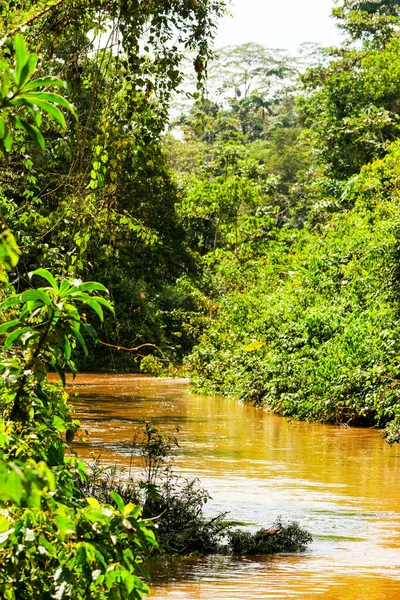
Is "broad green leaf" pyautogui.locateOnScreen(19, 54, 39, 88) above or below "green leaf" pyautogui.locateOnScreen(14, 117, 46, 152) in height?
above

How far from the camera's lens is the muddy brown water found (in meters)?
5.95

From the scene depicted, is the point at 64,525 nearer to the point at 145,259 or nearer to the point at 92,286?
the point at 92,286

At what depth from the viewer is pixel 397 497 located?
8984 millimetres

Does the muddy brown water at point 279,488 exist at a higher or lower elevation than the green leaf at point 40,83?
lower

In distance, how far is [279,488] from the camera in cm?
932

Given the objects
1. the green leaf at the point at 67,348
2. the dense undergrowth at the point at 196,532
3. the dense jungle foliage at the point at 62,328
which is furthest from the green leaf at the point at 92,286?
the dense undergrowth at the point at 196,532

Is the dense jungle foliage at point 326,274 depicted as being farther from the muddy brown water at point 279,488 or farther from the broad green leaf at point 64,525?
the broad green leaf at point 64,525

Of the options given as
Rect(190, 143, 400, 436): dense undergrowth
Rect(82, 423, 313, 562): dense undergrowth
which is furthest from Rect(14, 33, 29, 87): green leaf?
Rect(190, 143, 400, 436): dense undergrowth

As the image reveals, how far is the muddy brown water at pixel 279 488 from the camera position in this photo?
19.5 feet

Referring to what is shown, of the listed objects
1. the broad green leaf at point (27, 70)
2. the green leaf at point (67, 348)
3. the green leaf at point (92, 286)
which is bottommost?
the green leaf at point (67, 348)

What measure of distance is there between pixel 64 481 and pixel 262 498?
222 inches

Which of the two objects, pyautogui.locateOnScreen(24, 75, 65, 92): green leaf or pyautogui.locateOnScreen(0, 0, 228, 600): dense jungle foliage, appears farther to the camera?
pyautogui.locateOnScreen(0, 0, 228, 600): dense jungle foliage

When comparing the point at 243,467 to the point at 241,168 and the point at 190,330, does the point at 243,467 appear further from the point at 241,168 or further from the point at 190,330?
the point at 241,168

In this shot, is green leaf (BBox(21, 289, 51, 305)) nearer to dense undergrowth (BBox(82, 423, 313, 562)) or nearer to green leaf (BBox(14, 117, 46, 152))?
green leaf (BBox(14, 117, 46, 152))
